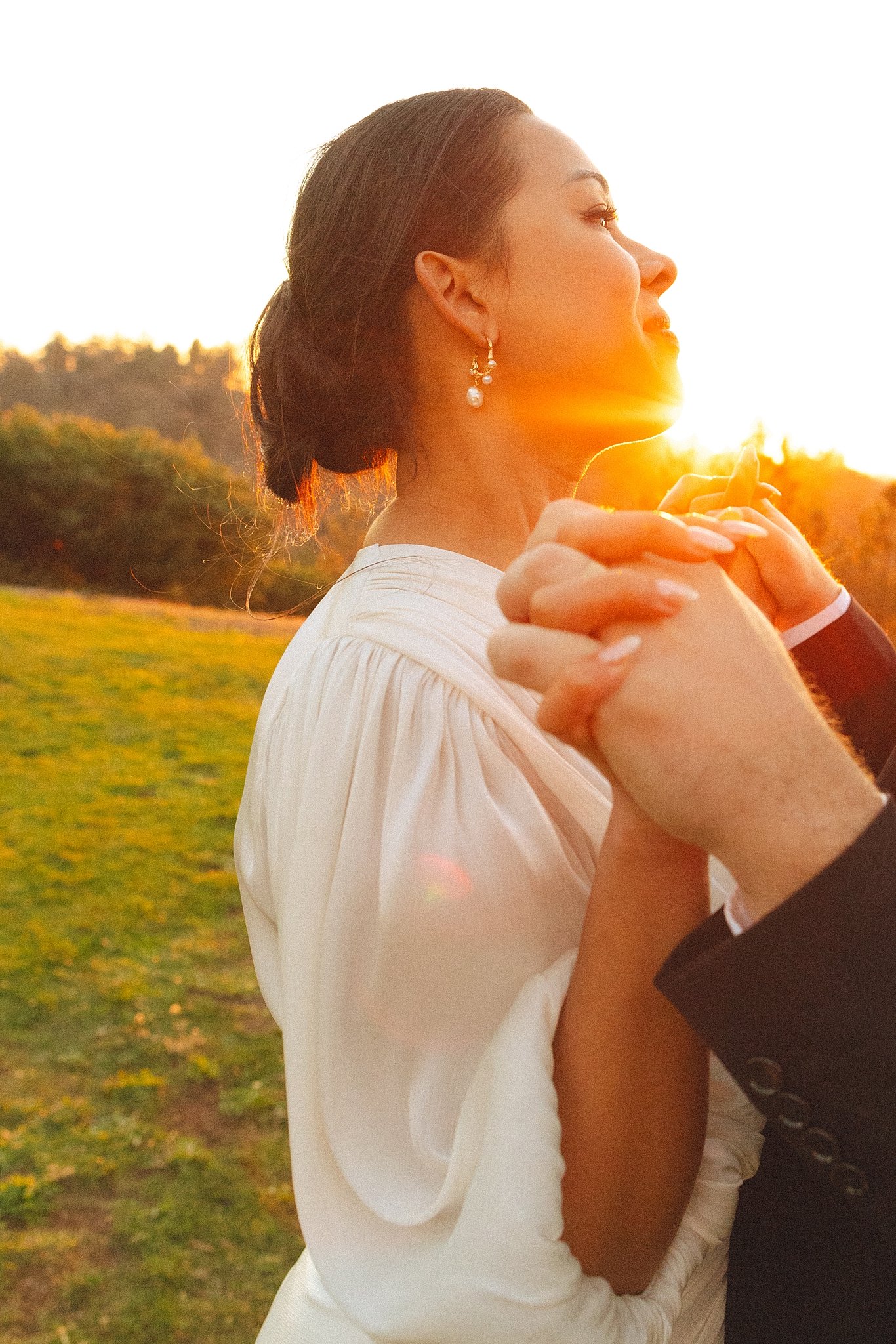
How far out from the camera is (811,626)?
1746 millimetres

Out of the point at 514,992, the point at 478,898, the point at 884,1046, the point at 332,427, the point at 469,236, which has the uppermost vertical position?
the point at 469,236

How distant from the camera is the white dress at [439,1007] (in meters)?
1.21

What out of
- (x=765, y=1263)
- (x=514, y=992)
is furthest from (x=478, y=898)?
(x=765, y=1263)

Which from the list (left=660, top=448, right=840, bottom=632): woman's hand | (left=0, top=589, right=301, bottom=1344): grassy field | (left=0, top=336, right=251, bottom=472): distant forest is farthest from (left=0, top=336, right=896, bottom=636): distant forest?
(left=0, top=589, right=301, bottom=1344): grassy field

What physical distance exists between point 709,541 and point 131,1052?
5.44 m

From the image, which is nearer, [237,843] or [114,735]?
[237,843]

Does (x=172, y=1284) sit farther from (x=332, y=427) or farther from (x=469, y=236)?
(x=469, y=236)

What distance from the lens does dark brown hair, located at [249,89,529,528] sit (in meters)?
1.97

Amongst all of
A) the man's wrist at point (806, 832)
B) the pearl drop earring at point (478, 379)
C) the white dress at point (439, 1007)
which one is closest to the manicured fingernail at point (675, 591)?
the man's wrist at point (806, 832)

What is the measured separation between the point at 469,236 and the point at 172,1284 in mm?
4028

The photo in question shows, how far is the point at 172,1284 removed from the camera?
3.95m

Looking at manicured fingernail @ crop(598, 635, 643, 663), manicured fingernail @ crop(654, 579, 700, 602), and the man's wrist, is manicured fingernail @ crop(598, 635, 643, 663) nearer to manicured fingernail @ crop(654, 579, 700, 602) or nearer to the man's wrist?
manicured fingernail @ crop(654, 579, 700, 602)

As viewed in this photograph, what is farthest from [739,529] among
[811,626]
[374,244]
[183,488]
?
[183,488]

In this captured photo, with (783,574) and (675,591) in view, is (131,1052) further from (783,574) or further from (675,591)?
(675,591)
